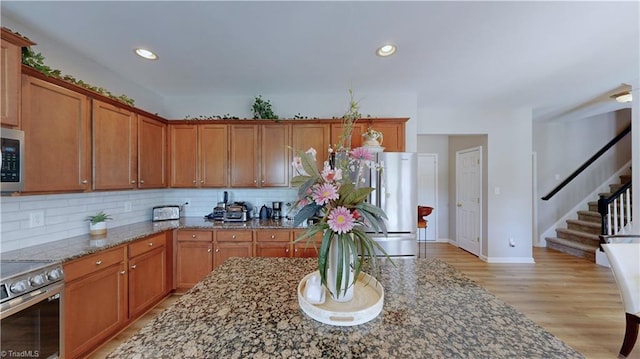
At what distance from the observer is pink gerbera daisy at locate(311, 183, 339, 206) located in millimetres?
880

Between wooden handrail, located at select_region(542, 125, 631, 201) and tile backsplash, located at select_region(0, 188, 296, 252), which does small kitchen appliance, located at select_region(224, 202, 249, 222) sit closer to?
tile backsplash, located at select_region(0, 188, 296, 252)

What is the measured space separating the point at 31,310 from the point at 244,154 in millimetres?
2248

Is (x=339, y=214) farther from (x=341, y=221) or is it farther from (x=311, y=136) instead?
(x=311, y=136)

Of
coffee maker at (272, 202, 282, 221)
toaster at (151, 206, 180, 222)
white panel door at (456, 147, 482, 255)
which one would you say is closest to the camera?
toaster at (151, 206, 180, 222)

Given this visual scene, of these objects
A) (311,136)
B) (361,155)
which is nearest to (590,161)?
(311,136)

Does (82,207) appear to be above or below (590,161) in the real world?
below

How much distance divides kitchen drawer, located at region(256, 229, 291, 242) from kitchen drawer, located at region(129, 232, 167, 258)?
105 centimetres

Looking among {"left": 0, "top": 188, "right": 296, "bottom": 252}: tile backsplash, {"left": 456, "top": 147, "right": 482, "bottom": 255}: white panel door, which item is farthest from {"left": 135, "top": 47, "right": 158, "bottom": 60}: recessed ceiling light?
{"left": 456, "top": 147, "right": 482, "bottom": 255}: white panel door

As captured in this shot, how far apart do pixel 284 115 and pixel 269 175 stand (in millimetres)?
942

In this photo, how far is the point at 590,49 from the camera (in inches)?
90.1

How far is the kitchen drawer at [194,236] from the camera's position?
2.91 m

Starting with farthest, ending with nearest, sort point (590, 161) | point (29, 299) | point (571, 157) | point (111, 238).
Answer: point (571, 157)
point (590, 161)
point (111, 238)
point (29, 299)

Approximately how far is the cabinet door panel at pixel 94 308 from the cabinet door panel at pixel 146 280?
3.7 inches

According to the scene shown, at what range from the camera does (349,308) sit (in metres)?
0.96
